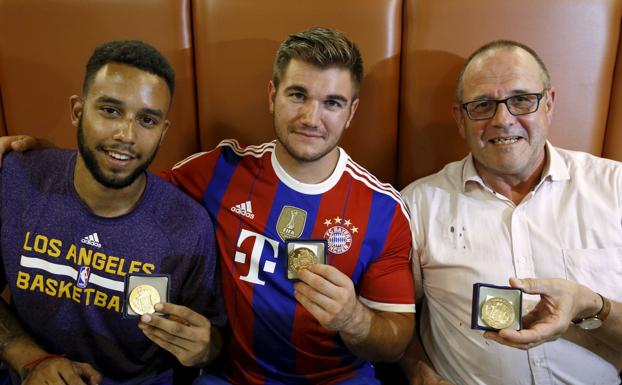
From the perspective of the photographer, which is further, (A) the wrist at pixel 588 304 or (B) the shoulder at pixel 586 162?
(B) the shoulder at pixel 586 162

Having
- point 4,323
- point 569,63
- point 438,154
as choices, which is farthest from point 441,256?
point 4,323

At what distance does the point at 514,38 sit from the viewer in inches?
69.1

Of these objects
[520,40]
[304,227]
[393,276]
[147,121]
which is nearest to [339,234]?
[304,227]

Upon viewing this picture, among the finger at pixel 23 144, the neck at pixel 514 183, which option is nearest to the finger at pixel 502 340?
the neck at pixel 514 183

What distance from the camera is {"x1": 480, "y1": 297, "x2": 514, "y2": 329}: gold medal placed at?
1.25 metres

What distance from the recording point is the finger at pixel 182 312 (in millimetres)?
1189

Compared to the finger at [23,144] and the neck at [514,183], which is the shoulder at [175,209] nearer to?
the finger at [23,144]

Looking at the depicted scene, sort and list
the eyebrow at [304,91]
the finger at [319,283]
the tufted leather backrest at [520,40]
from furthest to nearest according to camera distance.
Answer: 1. the tufted leather backrest at [520,40]
2. the eyebrow at [304,91]
3. the finger at [319,283]

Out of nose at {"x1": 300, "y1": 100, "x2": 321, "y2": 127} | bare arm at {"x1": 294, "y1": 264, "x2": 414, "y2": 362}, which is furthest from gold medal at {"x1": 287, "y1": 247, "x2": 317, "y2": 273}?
nose at {"x1": 300, "y1": 100, "x2": 321, "y2": 127}

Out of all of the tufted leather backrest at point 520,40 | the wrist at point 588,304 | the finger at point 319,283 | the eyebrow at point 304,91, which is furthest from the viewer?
Result: the tufted leather backrest at point 520,40

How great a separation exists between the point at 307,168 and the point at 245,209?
0.24m

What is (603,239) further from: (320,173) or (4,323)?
(4,323)

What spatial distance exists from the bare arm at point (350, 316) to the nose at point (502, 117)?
2.19 feet

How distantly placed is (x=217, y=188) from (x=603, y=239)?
4.09 feet
